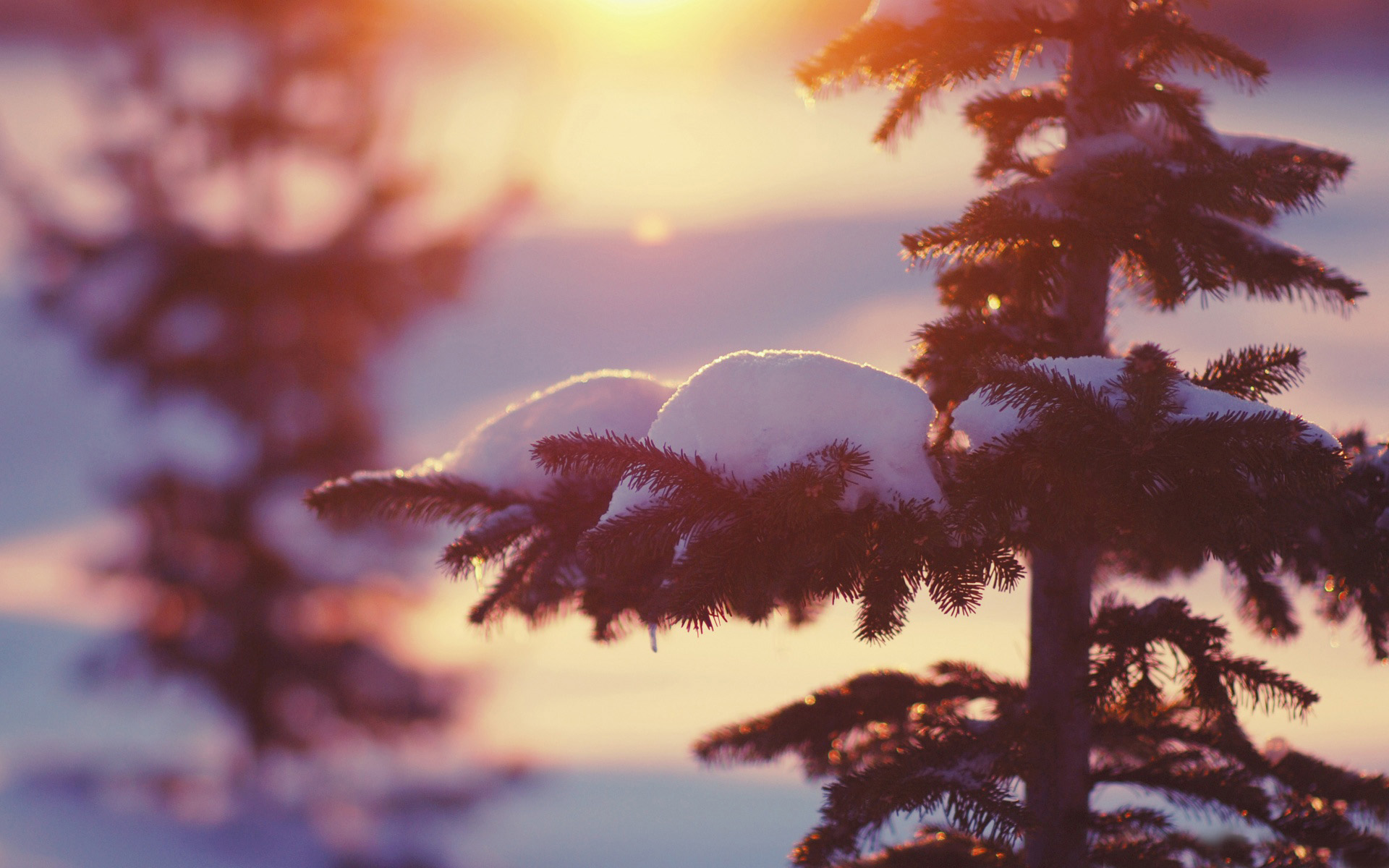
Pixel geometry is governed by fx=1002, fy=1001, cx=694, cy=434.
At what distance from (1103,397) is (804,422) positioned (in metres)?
0.65

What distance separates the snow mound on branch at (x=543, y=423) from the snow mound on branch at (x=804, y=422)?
49 cm

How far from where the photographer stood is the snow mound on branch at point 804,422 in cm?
222

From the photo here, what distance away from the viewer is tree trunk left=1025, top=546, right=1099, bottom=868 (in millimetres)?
2930

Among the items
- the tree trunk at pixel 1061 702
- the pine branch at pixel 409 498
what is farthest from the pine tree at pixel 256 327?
the tree trunk at pixel 1061 702

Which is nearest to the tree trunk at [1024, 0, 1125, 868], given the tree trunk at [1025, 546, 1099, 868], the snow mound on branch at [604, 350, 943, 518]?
the tree trunk at [1025, 546, 1099, 868]

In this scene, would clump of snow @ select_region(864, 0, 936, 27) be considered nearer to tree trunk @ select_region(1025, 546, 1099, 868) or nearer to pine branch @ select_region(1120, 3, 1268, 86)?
pine branch @ select_region(1120, 3, 1268, 86)

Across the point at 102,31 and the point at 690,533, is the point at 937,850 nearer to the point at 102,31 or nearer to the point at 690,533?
the point at 690,533

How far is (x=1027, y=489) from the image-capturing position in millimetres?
2172

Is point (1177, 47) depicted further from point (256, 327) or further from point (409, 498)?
point (256, 327)

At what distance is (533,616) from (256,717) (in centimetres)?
878

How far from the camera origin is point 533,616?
2996 millimetres

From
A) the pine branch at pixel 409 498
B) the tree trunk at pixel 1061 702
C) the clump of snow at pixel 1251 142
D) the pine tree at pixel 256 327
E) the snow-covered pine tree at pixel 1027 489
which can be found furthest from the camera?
the pine tree at pixel 256 327

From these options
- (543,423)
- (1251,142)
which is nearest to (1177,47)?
(1251,142)

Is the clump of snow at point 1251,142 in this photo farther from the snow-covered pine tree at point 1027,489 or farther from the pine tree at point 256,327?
the pine tree at point 256,327
